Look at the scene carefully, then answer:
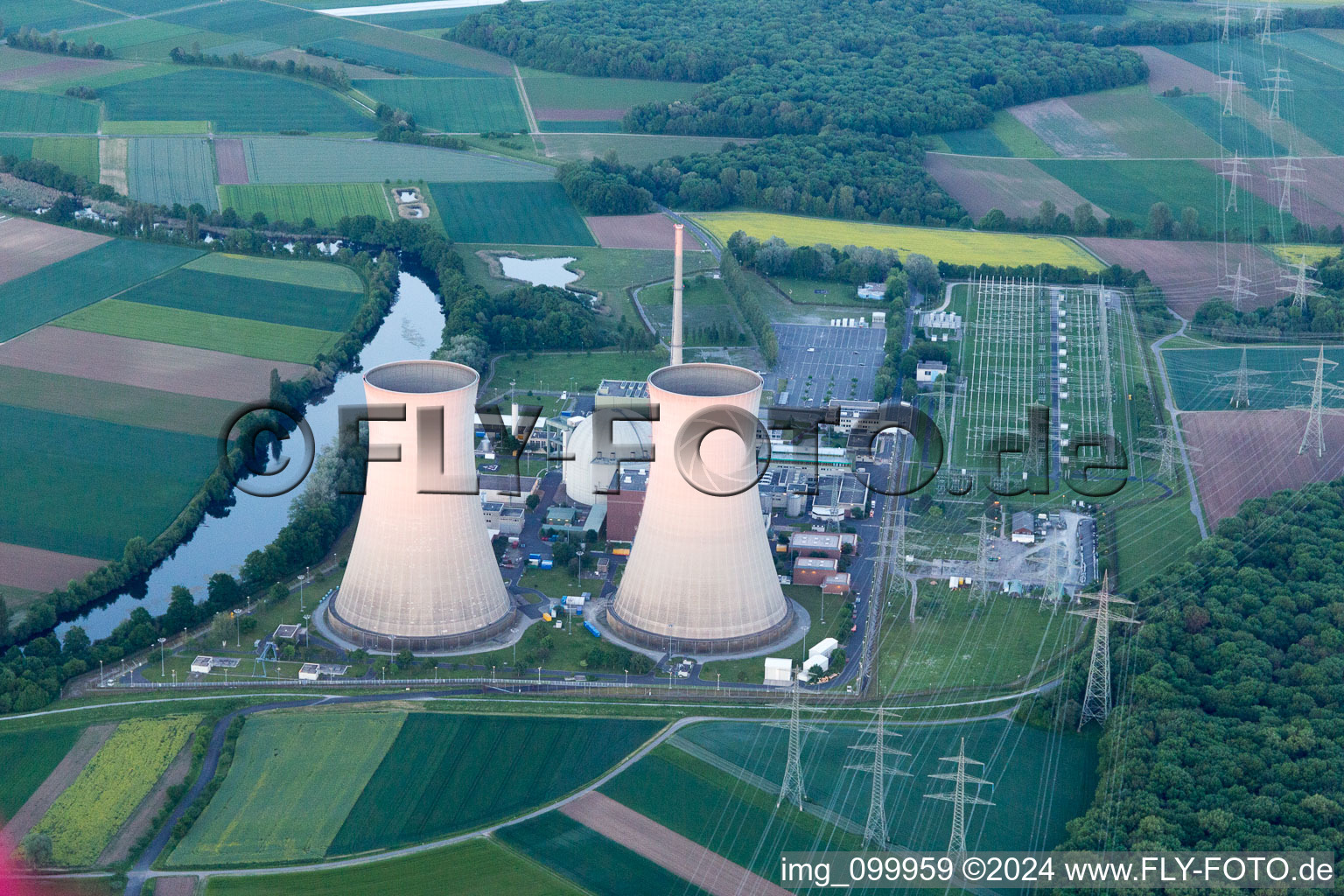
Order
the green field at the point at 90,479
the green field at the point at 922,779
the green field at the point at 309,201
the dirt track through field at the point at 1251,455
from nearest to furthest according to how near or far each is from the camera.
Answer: the green field at the point at 922,779, the green field at the point at 90,479, the dirt track through field at the point at 1251,455, the green field at the point at 309,201

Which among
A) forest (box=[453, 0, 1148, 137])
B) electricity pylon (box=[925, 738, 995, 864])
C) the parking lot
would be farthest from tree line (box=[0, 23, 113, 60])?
electricity pylon (box=[925, 738, 995, 864])

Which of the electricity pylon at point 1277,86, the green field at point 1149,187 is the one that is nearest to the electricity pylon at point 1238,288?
the green field at point 1149,187

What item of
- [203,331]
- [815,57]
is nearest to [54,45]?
[815,57]

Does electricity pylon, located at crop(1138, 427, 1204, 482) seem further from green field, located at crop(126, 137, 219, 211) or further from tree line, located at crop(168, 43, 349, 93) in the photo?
tree line, located at crop(168, 43, 349, 93)

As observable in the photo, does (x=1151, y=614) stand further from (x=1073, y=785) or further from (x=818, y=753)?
(x=818, y=753)

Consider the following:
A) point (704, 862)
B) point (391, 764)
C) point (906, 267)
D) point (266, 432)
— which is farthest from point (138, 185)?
point (704, 862)

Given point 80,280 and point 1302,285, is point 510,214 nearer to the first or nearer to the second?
point 80,280

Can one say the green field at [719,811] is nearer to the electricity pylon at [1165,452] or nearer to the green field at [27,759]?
the green field at [27,759]
